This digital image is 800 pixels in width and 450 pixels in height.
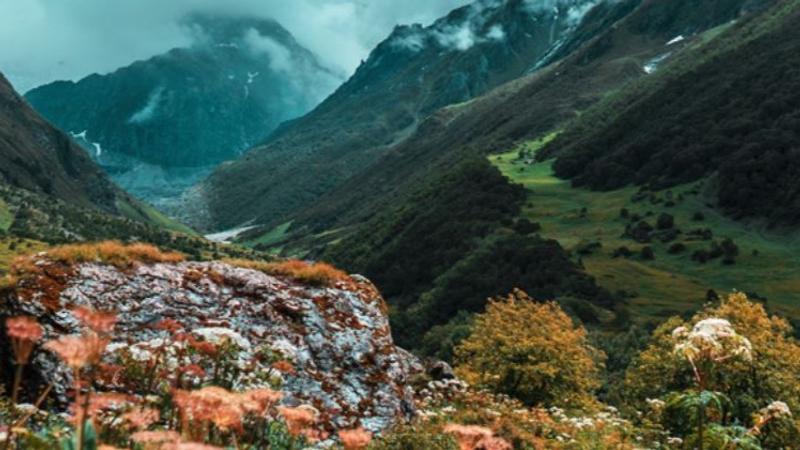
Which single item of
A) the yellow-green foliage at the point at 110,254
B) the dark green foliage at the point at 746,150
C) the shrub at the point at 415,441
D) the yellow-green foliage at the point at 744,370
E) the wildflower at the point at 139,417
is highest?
the dark green foliage at the point at 746,150

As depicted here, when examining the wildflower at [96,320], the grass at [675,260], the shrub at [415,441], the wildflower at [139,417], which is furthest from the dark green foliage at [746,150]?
the wildflower at [96,320]

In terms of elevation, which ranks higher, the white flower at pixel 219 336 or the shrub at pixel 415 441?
the white flower at pixel 219 336

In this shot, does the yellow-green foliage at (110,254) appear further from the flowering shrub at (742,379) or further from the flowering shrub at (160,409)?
the flowering shrub at (742,379)

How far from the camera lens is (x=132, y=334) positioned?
49.4ft

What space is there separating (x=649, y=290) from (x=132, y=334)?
117 m

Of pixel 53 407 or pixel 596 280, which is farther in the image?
pixel 596 280

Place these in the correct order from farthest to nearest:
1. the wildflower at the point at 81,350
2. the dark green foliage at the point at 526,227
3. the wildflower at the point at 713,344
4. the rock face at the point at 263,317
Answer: the dark green foliage at the point at 526,227 < the rock face at the point at 263,317 < the wildflower at the point at 713,344 < the wildflower at the point at 81,350

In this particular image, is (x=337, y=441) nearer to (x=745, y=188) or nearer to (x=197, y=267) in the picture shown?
(x=197, y=267)

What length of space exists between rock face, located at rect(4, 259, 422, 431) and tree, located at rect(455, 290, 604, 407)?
1715 cm

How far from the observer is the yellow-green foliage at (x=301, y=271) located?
63.4ft

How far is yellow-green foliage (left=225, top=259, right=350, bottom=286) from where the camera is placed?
Answer: 19.3m

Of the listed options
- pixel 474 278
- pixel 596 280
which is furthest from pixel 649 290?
pixel 474 278

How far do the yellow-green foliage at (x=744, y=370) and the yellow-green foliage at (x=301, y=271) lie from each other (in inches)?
710

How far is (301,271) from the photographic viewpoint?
19.5 metres
